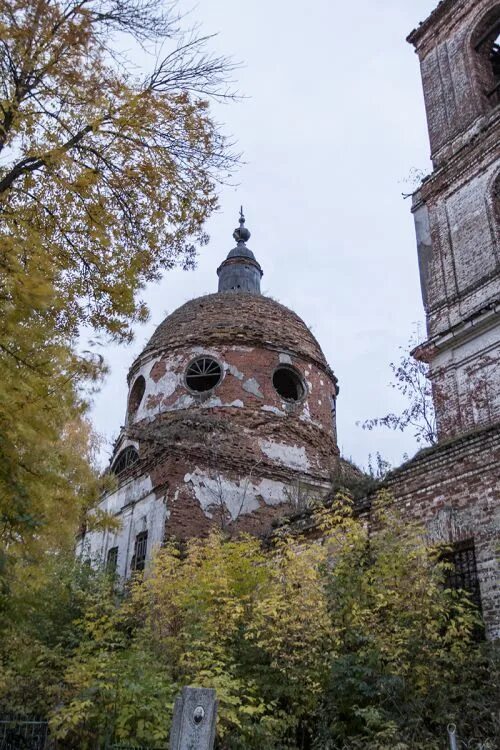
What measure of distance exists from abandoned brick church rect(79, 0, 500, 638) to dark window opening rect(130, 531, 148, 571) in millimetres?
31

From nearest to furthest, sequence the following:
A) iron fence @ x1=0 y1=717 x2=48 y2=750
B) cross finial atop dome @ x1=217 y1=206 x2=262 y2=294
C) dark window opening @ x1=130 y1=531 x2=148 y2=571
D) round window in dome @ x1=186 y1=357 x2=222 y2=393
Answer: iron fence @ x1=0 y1=717 x2=48 y2=750 < dark window opening @ x1=130 y1=531 x2=148 y2=571 < round window in dome @ x1=186 y1=357 x2=222 y2=393 < cross finial atop dome @ x1=217 y1=206 x2=262 y2=294

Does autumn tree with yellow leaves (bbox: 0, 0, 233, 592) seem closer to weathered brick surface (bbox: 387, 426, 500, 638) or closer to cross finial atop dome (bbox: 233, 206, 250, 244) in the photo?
weathered brick surface (bbox: 387, 426, 500, 638)

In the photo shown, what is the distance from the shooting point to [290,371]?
699 inches

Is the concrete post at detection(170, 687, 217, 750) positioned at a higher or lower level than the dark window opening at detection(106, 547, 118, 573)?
lower

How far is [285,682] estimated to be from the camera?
769cm

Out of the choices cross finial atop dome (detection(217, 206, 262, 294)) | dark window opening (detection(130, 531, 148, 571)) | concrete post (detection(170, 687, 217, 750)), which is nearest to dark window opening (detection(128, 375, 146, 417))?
dark window opening (detection(130, 531, 148, 571))

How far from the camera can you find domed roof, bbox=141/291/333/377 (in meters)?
17.4

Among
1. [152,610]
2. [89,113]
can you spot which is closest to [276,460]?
[152,610]

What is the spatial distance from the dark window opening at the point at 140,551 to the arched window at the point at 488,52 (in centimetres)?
1344

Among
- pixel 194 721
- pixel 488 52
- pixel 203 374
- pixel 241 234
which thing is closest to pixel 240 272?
pixel 241 234

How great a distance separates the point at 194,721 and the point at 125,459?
39.2 feet

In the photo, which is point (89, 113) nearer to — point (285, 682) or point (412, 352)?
point (285, 682)

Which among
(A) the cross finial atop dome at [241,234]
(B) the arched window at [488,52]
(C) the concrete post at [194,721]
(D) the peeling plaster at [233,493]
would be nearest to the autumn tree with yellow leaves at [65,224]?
(C) the concrete post at [194,721]

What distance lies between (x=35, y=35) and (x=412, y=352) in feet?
35.5
